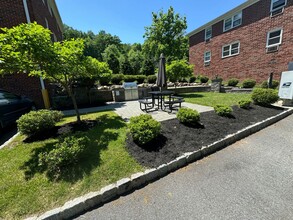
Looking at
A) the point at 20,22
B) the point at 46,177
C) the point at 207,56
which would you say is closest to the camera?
the point at 46,177

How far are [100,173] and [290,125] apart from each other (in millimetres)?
6531

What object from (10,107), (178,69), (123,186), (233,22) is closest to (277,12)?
(233,22)

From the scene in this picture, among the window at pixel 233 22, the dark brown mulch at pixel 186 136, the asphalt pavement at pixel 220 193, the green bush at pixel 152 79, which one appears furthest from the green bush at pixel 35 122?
the window at pixel 233 22

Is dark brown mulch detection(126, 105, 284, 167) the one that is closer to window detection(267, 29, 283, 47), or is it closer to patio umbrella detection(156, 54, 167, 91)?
patio umbrella detection(156, 54, 167, 91)

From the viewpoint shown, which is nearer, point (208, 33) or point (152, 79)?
point (152, 79)

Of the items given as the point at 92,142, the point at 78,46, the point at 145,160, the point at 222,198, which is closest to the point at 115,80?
the point at 78,46

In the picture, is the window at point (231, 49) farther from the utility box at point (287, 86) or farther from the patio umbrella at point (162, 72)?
the patio umbrella at point (162, 72)

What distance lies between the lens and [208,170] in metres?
3.08

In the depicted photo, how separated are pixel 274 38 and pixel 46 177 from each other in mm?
17450

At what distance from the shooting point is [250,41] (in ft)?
45.5

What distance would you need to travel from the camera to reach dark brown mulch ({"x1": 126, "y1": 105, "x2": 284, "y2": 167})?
3.37 metres

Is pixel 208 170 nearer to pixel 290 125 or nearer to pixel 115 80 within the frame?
pixel 290 125

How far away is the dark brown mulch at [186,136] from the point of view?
3365 millimetres

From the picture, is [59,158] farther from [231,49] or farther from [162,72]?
[231,49]
